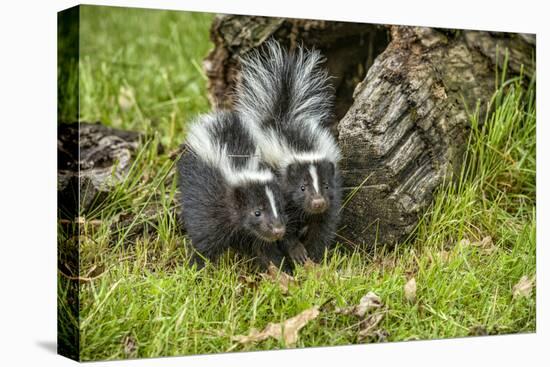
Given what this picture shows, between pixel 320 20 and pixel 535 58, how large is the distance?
1.84 metres

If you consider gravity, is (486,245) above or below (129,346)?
above

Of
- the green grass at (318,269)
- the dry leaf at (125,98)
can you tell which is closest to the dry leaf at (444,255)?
the green grass at (318,269)

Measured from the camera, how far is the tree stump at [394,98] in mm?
6164

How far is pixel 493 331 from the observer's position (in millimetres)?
6285

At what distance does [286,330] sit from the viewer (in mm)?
5559

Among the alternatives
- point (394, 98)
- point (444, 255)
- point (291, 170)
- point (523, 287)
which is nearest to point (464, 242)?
point (444, 255)

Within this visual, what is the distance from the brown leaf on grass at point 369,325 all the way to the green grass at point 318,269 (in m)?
0.06

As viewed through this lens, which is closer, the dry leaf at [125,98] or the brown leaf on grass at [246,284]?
the brown leaf on grass at [246,284]

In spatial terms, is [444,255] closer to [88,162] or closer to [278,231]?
[278,231]

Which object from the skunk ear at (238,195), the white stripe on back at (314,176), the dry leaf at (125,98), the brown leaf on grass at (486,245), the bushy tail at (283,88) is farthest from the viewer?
the dry leaf at (125,98)

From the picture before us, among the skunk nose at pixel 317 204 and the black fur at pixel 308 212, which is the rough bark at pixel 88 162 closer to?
the black fur at pixel 308 212

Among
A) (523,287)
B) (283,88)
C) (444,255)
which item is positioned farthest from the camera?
(523,287)

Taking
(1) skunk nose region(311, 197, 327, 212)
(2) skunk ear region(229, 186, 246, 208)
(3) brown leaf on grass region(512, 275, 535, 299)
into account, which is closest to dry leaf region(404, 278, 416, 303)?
(1) skunk nose region(311, 197, 327, 212)

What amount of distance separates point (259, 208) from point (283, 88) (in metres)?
0.94
